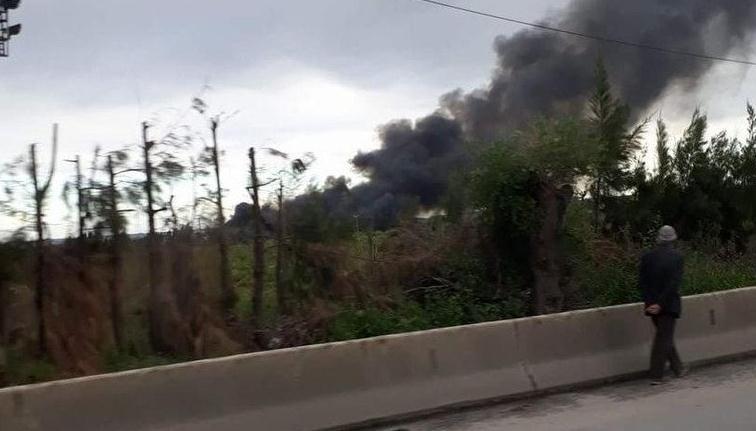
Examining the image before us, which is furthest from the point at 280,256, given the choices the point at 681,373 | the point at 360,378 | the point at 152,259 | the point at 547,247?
the point at 681,373

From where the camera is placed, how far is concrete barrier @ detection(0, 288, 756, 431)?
649 centimetres

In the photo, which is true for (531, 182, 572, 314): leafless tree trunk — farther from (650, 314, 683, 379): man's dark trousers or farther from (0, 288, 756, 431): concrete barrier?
(650, 314, 683, 379): man's dark trousers

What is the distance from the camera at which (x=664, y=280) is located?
9617 mm

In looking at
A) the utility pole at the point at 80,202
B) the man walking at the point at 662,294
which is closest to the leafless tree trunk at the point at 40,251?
the utility pole at the point at 80,202

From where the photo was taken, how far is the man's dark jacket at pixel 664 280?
31.5 feet

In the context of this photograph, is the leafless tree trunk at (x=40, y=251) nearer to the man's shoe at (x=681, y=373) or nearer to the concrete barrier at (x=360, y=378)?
the concrete barrier at (x=360, y=378)

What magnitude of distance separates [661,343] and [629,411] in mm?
1638

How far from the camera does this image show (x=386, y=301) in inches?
438

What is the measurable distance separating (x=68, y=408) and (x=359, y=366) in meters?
2.59

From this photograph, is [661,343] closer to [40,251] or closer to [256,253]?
[256,253]

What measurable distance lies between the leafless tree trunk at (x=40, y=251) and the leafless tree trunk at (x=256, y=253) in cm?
226

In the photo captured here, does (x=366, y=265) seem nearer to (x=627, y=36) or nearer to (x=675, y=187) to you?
(x=675, y=187)

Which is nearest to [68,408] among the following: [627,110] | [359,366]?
[359,366]

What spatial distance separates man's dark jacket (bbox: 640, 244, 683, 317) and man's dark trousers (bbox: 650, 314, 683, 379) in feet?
0.38
